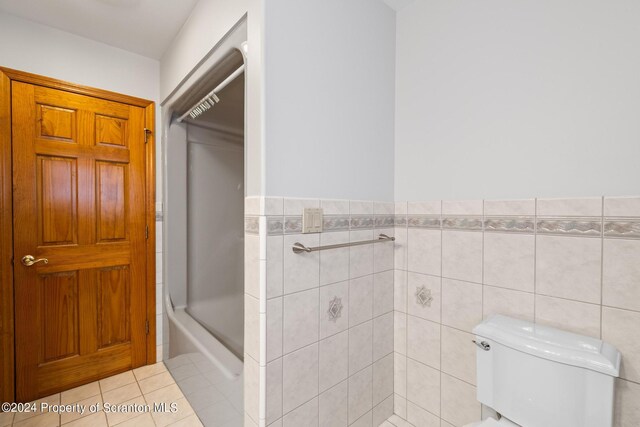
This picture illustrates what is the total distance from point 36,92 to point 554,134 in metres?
2.81

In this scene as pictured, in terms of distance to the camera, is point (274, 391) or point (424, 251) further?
point (424, 251)

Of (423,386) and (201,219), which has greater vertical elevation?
(201,219)

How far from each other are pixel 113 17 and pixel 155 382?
2.39 metres

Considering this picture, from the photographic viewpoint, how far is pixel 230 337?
170 centimetres

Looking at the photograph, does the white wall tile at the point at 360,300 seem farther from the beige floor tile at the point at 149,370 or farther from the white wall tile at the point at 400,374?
the beige floor tile at the point at 149,370

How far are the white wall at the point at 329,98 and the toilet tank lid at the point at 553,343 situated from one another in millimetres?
794

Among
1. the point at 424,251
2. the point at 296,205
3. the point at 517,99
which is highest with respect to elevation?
the point at 517,99

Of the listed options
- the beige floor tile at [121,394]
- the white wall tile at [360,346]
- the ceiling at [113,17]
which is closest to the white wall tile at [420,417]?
the white wall tile at [360,346]

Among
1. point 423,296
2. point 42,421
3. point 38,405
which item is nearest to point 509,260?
point 423,296

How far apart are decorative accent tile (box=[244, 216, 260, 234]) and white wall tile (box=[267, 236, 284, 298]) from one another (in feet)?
0.21

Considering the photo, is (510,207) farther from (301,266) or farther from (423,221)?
(301,266)

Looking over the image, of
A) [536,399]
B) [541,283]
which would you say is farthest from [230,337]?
[541,283]

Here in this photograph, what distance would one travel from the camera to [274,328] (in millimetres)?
1068

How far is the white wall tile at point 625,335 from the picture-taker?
3.04 feet
